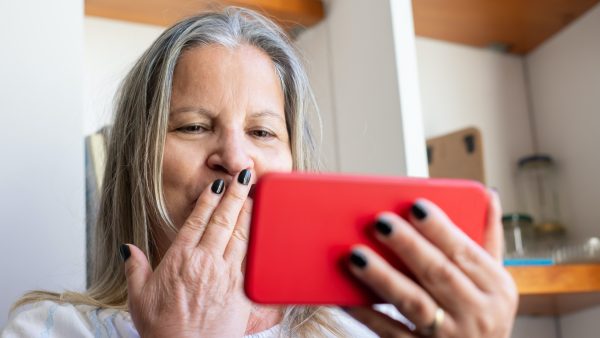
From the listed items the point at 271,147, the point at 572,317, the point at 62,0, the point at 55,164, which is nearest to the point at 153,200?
the point at 271,147

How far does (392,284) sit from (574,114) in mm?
1260

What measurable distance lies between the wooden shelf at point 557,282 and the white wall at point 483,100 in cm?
40

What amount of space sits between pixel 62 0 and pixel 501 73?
105cm

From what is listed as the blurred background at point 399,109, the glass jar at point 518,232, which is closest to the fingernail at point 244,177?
the blurred background at point 399,109

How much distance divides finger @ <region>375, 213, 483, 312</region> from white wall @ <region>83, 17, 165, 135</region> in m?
0.76

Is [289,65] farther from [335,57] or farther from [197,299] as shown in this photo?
[197,299]

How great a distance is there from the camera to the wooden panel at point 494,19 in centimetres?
162

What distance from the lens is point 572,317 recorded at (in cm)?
167

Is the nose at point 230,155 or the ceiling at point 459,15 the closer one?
the nose at point 230,155

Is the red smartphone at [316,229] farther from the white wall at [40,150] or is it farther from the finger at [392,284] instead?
the white wall at [40,150]

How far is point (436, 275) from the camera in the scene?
1.98ft

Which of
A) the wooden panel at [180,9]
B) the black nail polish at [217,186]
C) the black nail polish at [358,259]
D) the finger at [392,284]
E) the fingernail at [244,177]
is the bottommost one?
the finger at [392,284]

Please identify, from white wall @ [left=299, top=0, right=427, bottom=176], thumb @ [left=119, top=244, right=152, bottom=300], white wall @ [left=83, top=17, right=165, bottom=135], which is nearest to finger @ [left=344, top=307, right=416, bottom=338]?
thumb @ [left=119, top=244, right=152, bottom=300]

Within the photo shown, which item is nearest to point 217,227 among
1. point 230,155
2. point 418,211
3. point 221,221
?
point 221,221
